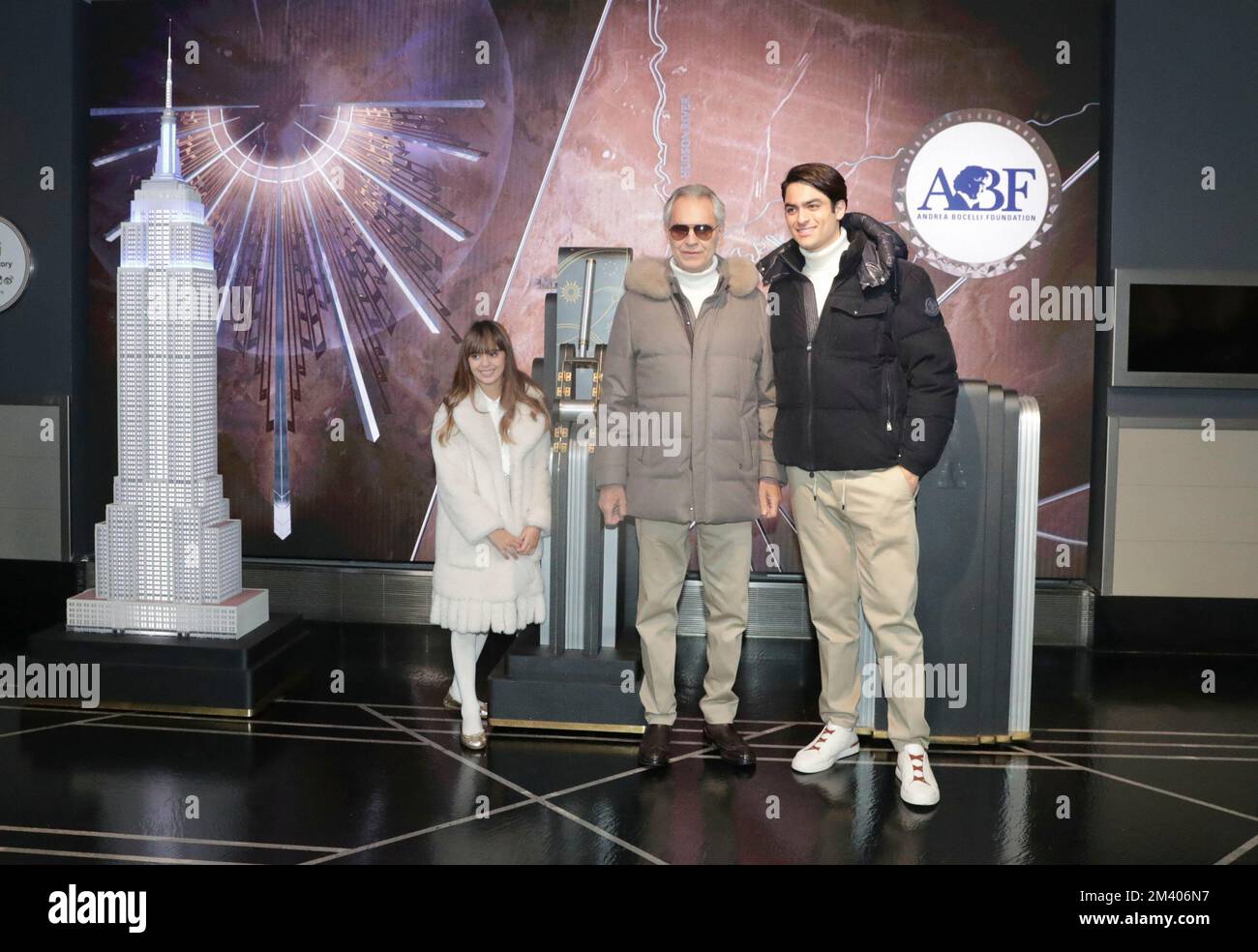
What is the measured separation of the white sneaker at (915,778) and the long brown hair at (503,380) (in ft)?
5.19

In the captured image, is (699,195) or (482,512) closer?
(699,195)

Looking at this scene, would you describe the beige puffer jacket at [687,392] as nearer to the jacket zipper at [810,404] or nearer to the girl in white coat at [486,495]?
the jacket zipper at [810,404]

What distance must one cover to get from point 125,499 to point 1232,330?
476 cm

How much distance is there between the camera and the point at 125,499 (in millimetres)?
4469

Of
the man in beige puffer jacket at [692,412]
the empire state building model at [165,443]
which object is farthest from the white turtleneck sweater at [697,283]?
the empire state building model at [165,443]

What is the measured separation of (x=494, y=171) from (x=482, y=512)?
7.91 ft

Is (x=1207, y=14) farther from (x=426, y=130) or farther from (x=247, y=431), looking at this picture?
(x=247, y=431)

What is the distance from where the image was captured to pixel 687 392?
11.4ft

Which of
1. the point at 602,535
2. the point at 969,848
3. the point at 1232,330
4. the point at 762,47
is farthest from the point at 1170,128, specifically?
the point at 969,848

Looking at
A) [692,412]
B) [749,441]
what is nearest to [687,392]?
[692,412]

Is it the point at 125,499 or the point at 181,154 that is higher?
the point at 181,154

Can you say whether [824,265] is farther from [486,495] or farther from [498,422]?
[486,495]

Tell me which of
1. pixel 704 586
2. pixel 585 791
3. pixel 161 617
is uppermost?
pixel 704 586

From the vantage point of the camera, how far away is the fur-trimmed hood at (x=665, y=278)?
137 inches
